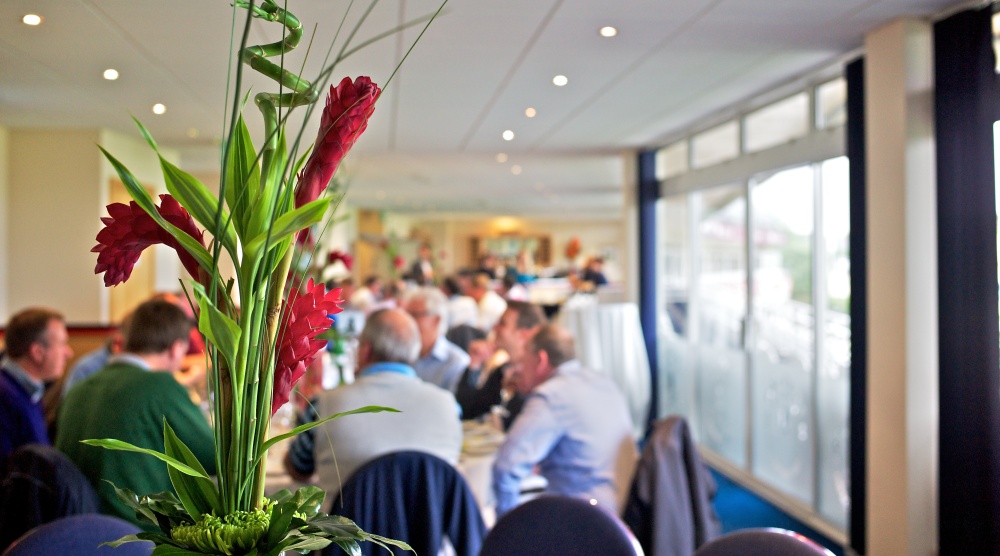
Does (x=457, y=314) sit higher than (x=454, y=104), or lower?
lower

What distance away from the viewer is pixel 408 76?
4.57 m

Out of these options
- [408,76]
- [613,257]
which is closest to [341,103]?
[408,76]

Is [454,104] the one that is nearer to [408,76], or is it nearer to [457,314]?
[408,76]

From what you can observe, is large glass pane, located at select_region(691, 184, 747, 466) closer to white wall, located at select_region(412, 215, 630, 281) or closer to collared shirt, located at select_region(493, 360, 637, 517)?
collared shirt, located at select_region(493, 360, 637, 517)

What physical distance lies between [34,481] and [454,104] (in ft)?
11.7

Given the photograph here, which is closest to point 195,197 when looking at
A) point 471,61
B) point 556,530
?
point 556,530

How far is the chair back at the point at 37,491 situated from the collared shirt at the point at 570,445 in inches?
57.0

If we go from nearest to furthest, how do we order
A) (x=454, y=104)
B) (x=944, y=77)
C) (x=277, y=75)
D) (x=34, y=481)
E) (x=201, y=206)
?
(x=201, y=206) < (x=277, y=75) < (x=34, y=481) < (x=944, y=77) < (x=454, y=104)

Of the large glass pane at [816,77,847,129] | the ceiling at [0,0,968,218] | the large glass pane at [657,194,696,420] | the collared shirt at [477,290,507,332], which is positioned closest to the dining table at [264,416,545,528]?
the ceiling at [0,0,968,218]

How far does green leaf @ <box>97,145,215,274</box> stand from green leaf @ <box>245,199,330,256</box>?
0.22ft

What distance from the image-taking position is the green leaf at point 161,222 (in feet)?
3.41

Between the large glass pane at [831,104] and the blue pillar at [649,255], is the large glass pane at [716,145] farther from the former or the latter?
the large glass pane at [831,104]

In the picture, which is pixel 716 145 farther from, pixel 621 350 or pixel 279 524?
pixel 279 524

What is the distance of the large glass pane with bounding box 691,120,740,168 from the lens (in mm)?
→ 6219
